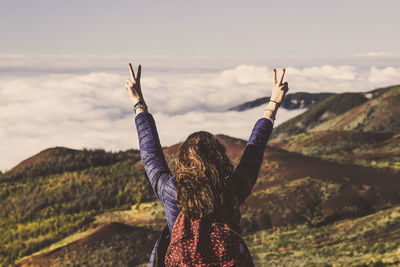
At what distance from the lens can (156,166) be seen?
3.04 metres

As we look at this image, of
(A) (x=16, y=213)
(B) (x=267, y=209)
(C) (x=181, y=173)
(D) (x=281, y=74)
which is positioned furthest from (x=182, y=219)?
(A) (x=16, y=213)

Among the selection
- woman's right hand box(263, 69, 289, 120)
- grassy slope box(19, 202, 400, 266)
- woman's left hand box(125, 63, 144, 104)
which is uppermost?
woman's left hand box(125, 63, 144, 104)

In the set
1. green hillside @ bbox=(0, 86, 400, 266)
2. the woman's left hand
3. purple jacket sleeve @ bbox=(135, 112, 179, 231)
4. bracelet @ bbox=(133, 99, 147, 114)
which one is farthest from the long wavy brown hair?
green hillside @ bbox=(0, 86, 400, 266)

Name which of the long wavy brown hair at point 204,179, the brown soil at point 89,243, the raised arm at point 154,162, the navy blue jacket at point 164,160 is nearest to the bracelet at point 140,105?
the raised arm at point 154,162

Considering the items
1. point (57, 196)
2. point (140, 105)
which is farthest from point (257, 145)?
point (57, 196)

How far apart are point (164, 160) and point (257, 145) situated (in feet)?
2.35

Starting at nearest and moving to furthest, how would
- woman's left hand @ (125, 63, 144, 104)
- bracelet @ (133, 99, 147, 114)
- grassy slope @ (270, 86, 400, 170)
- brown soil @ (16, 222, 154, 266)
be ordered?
bracelet @ (133, 99, 147, 114) < woman's left hand @ (125, 63, 144, 104) < brown soil @ (16, 222, 154, 266) < grassy slope @ (270, 86, 400, 170)

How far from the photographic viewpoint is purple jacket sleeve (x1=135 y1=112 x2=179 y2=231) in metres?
2.85

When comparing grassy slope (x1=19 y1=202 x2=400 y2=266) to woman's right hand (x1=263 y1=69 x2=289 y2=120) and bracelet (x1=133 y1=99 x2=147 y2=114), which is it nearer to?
woman's right hand (x1=263 y1=69 x2=289 y2=120)

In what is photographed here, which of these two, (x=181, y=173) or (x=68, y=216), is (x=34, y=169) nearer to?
(x=68, y=216)

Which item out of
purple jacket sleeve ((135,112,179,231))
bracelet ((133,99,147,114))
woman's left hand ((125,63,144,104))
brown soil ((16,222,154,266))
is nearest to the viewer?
purple jacket sleeve ((135,112,179,231))

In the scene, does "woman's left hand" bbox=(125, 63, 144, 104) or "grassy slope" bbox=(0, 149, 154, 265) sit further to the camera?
"grassy slope" bbox=(0, 149, 154, 265)

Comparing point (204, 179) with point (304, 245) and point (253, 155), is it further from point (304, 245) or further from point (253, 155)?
point (304, 245)

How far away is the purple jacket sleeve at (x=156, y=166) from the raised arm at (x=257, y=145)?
473 millimetres
